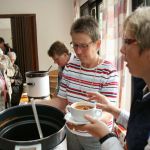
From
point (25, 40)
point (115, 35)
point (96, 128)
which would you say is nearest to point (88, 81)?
point (96, 128)

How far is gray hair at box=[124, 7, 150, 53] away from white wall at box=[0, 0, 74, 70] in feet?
12.9

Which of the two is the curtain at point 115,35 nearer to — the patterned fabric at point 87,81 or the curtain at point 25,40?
the patterned fabric at point 87,81

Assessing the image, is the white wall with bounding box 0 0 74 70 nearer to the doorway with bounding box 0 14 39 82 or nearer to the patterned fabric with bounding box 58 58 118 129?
the doorway with bounding box 0 14 39 82

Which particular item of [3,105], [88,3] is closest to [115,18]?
[3,105]

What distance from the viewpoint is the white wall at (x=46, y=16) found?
432 cm

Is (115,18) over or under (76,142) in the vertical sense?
over

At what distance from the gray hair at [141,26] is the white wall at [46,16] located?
3935 mm

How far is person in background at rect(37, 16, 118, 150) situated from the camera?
41.9 inches

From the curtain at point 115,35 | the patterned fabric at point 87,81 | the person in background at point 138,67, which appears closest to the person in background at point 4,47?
the curtain at point 115,35

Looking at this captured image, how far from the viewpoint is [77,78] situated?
114cm

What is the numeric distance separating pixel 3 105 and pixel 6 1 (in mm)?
3442

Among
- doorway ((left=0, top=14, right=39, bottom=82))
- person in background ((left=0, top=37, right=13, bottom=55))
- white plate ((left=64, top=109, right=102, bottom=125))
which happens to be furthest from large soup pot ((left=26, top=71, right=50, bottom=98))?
doorway ((left=0, top=14, right=39, bottom=82))

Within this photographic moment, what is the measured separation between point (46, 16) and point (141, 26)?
3988 millimetres

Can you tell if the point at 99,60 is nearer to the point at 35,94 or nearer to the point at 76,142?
the point at 76,142
